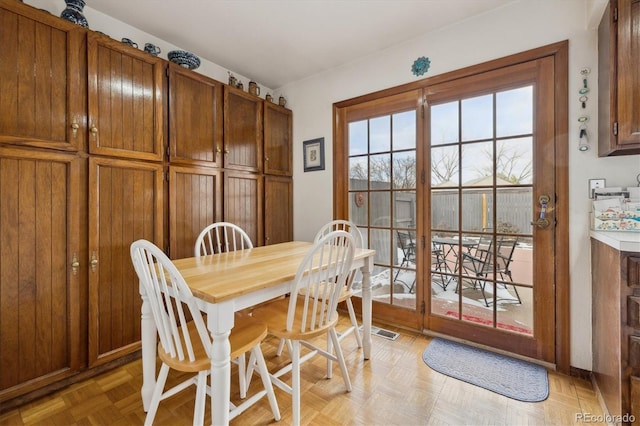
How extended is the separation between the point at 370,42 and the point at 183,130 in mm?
1784

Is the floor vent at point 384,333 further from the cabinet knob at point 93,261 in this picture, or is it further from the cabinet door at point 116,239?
the cabinet knob at point 93,261

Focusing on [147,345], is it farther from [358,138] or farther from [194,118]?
[358,138]

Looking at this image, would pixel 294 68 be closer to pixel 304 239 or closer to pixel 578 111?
pixel 304 239

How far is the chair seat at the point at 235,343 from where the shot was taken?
1181 mm

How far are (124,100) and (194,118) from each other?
1.65 feet

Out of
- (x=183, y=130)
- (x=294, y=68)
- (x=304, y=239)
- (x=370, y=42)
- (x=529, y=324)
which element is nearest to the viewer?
(x=529, y=324)

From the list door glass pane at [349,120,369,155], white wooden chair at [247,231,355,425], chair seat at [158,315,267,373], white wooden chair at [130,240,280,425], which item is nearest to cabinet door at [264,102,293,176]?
door glass pane at [349,120,369,155]

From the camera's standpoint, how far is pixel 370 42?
2.50 meters

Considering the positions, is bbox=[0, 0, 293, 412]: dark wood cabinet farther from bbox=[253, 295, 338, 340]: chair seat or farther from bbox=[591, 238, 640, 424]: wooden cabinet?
bbox=[591, 238, 640, 424]: wooden cabinet

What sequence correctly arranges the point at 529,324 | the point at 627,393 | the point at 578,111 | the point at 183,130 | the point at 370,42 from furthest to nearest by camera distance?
the point at 370,42, the point at 183,130, the point at 529,324, the point at 578,111, the point at 627,393

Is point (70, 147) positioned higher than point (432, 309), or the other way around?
point (70, 147)

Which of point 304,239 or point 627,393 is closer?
point 627,393

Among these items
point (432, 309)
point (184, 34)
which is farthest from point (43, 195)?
point (432, 309)

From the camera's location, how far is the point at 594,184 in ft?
5.68
